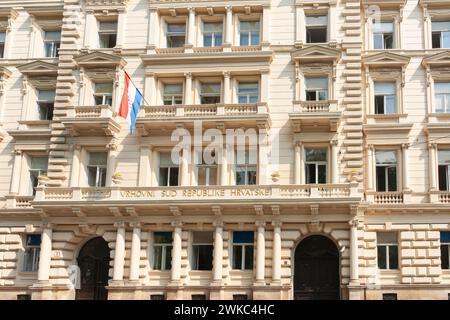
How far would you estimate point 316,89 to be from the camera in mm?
34031

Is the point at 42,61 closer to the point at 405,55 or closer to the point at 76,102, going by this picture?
the point at 76,102

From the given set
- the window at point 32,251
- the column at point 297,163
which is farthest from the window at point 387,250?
the window at point 32,251

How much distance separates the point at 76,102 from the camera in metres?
35.4

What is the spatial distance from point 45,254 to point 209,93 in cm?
1299

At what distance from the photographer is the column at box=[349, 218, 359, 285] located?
3019 centimetres

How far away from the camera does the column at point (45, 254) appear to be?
32375 mm

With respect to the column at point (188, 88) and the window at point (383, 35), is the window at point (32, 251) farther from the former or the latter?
the window at point (383, 35)

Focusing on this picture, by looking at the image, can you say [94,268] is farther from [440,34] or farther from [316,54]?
[440,34]

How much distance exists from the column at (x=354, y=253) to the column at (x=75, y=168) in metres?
15.5

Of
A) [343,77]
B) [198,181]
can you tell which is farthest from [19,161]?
[343,77]

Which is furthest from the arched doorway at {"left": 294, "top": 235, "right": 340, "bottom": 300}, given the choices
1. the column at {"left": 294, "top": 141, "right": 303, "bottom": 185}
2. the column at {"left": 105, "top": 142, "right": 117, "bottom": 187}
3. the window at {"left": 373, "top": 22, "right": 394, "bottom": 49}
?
→ the window at {"left": 373, "top": 22, "right": 394, "bottom": 49}

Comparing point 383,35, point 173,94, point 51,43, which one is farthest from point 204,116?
point 51,43

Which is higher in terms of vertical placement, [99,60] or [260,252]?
[99,60]
